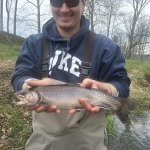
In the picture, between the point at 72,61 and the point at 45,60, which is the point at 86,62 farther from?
the point at 45,60

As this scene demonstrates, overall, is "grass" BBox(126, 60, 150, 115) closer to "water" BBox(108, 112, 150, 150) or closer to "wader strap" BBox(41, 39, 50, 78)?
"water" BBox(108, 112, 150, 150)

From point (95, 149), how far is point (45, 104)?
739mm

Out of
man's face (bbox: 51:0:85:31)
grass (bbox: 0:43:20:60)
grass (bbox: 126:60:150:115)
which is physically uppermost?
man's face (bbox: 51:0:85:31)

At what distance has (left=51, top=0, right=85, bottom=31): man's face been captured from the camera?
3582 millimetres

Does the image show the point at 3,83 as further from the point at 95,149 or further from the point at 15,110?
the point at 95,149

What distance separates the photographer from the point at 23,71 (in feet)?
11.7

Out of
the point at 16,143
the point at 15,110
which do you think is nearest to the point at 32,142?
the point at 16,143

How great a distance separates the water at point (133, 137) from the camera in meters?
9.17

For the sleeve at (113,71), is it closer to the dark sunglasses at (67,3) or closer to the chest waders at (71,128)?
the chest waders at (71,128)

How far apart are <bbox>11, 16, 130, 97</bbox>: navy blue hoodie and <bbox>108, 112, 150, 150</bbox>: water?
5.61 m

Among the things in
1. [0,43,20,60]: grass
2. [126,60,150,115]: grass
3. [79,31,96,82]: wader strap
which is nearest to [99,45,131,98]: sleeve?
[79,31,96,82]: wader strap

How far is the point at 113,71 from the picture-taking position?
11.6 feet

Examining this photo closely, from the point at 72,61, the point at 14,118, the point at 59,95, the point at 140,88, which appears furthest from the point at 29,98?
the point at 140,88

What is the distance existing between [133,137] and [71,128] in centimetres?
688
